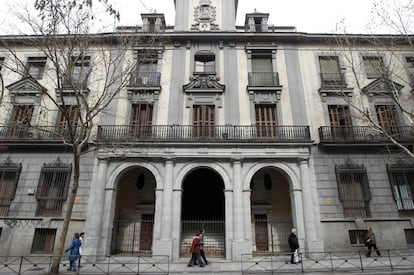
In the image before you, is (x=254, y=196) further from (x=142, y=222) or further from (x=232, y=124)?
(x=142, y=222)

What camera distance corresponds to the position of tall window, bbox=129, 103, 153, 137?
15078 millimetres

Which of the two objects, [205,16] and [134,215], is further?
[205,16]

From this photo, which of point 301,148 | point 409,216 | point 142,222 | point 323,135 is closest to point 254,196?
point 301,148

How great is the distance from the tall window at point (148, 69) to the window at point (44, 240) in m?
9.78

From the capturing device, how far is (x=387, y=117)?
51.6 feet

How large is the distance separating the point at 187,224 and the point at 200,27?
1300 centimetres

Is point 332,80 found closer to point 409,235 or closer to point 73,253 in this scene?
point 409,235

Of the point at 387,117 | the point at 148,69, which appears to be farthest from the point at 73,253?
the point at 387,117

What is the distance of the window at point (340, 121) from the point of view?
1500 cm

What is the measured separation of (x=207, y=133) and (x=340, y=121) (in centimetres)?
820

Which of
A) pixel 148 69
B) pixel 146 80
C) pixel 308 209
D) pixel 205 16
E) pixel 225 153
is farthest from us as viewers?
pixel 205 16

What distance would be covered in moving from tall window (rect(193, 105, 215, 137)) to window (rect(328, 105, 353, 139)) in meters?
7.05

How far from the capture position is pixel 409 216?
1394 cm

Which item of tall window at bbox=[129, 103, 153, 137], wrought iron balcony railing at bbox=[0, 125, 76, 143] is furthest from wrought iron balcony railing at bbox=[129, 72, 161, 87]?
wrought iron balcony railing at bbox=[0, 125, 76, 143]
